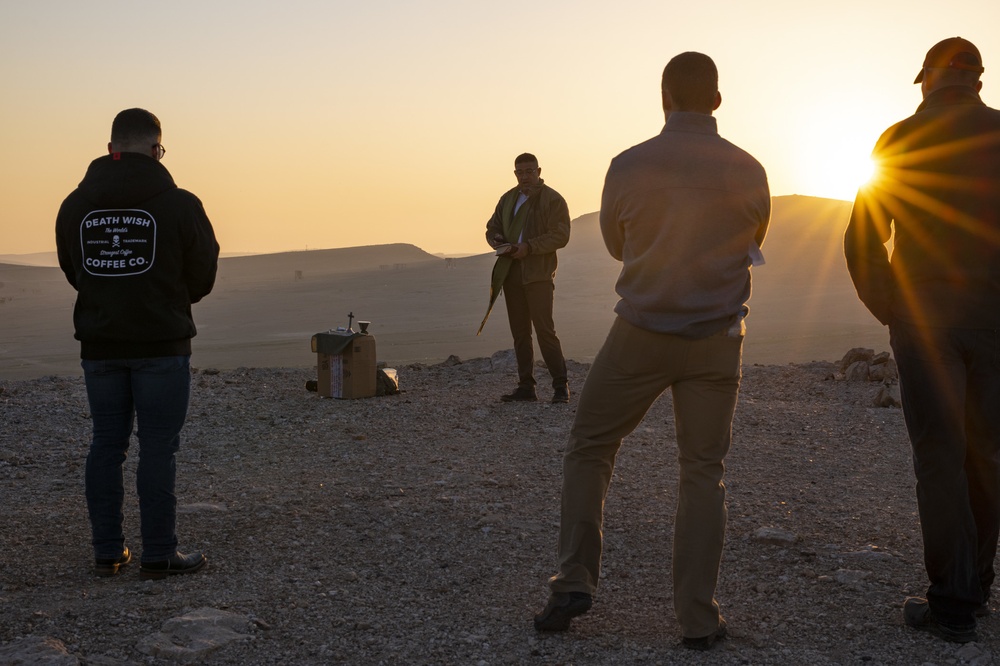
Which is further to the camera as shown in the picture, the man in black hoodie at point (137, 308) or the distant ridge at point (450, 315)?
the distant ridge at point (450, 315)

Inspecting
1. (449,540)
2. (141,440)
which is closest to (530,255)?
(449,540)

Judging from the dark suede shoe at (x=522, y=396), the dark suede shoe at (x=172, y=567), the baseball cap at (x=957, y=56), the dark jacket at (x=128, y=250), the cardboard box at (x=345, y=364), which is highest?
the baseball cap at (x=957, y=56)

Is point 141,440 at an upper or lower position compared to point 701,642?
upper

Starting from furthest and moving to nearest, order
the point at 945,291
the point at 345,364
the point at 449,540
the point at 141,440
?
the point at 345,364, the point at 449,540, the point at 141,440, the point at 945,291

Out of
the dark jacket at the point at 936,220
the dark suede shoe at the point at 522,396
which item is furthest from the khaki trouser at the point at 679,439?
the dark suede shoe at the point at 522,396

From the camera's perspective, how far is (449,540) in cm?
498

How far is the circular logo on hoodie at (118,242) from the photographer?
13.8ft

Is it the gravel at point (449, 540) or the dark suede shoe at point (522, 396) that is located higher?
the dark suede shoe at point (522, 396)

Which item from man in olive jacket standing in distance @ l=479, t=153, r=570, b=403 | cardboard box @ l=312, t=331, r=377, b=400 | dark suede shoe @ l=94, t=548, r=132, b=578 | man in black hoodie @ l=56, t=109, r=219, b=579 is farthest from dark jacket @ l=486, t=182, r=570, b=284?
dark suede shoe @ l=94, t=548, r=132, b=578

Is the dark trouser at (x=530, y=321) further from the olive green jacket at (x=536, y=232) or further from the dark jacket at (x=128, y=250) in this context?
the dark jacket at (x=128, y=250)

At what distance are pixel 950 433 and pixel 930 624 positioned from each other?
2.44 ft

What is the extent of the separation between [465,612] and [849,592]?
5.36ft

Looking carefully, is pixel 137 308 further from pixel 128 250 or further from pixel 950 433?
pixel 950 433

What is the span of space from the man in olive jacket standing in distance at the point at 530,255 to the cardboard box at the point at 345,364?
1.36 metres
